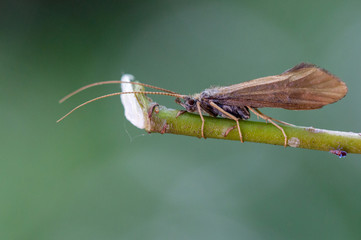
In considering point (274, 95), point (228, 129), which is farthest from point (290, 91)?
point (228, 129)

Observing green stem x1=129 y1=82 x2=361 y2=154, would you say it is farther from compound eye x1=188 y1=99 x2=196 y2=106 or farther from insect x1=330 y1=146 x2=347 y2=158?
compound eye x1=188 y1=99 x2=196 y2=106

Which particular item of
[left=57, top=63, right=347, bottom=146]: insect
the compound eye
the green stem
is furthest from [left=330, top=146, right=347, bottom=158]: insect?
the compound eye

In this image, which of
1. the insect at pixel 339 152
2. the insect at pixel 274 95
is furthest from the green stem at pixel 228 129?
the insect at pixel 274 95

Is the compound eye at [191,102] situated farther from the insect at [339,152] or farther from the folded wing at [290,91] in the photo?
the insect at [339,152]

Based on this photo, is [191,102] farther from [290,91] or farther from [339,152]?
[339,152]

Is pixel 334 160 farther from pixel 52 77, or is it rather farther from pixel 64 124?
pixel 52 77

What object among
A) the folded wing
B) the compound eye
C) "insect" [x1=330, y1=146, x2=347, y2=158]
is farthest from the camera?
the compound eye

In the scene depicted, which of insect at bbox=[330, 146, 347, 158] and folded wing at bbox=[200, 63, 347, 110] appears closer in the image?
insect at bbox=[330, 146, 347, 158]

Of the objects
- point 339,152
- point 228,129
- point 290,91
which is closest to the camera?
point 339,152
